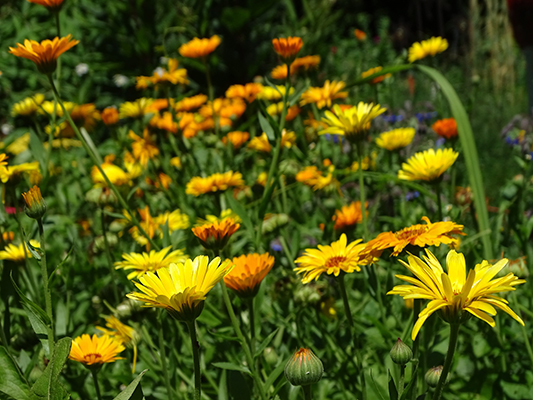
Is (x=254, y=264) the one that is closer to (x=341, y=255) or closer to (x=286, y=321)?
(x=341, y=255)

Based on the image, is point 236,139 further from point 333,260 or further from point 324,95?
point 333,260

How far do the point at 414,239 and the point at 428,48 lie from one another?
130cm

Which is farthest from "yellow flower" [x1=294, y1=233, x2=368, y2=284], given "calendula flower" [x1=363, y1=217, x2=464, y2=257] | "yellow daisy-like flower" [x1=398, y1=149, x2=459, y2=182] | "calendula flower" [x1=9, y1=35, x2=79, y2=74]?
"calendula flower" [x1=9, y1=35, x2=79, y2=74]

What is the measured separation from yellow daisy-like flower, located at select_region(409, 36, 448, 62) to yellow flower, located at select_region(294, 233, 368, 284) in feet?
3.84

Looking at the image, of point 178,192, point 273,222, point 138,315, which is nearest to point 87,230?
point 178,192

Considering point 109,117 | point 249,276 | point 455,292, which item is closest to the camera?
point 455,292

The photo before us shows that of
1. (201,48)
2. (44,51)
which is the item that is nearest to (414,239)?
(44,51)

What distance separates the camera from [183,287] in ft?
2.50

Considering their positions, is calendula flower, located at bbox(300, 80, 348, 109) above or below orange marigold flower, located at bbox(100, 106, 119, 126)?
above

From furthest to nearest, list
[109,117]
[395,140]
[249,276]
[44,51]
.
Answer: [109,117]
[395,140]
[44,51]
[249,276]

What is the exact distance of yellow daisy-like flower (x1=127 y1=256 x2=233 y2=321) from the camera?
688 millimetres

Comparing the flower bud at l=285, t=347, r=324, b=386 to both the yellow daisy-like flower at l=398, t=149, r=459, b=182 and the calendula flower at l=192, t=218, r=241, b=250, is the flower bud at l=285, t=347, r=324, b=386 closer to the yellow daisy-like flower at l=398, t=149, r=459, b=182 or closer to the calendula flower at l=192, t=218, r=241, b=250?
the calendula flower at l=192, t=218, r=241, b=250

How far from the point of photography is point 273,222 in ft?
5.12

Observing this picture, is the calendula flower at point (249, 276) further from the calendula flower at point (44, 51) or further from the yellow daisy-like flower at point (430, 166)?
the calendula flower at point (44, 51)
